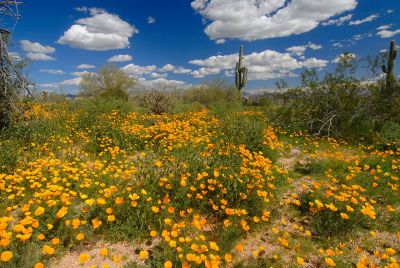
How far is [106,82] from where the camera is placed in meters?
29.7

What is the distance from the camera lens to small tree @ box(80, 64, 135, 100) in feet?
94.8

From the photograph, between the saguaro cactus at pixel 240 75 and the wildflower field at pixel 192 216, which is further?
the saguaro cactus at pixel 240 75

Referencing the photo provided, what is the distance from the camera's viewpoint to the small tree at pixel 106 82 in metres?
28.9

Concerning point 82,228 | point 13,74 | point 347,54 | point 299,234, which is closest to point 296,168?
point 299,234

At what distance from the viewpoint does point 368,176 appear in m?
5.43

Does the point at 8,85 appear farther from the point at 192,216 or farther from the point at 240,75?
the point at 240,75

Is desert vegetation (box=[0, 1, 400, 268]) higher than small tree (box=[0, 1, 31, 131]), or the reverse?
small tree (box=[0, 1, 31, 131])

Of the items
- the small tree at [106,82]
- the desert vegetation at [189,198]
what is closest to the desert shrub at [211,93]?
the small tree at [106,82]

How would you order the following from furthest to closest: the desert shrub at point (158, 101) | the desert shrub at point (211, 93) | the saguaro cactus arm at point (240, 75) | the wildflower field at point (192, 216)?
1. the desert shrub at point (211, 93)
2. the saguaro cactus arm at point (240, 75)
3. the desert shrub at point (158, 101)
4. the wildflower field at point (192, 216)

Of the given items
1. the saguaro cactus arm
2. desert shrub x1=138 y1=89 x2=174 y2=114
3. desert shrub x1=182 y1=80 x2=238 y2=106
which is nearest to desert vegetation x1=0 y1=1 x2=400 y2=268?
desert shrub x1=138 y1=89 x2=174 y2=114

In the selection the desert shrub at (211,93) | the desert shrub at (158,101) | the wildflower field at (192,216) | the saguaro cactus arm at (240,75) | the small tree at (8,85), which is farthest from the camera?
the desert shrub at (211,93)

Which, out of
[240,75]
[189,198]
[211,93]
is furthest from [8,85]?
[211,93]

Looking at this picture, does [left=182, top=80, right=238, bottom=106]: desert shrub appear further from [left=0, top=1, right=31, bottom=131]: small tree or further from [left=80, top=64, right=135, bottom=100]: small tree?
[left=0, top=1, right=31, bottom=131]: small tree

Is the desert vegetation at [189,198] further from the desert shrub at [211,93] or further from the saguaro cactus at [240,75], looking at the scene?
the desert shrub at [211,93]
